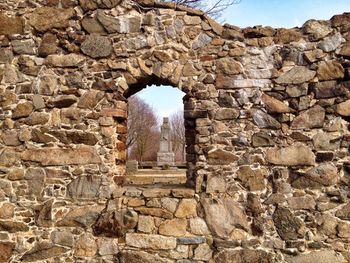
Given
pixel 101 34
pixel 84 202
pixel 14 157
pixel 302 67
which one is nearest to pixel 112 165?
pixel 84 202

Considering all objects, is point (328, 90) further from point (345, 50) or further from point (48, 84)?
point (48, 84)

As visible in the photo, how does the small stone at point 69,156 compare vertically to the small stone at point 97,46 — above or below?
below

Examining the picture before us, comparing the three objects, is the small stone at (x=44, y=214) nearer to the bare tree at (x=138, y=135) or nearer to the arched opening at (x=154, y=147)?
the arched opening at (x=154, y=147)

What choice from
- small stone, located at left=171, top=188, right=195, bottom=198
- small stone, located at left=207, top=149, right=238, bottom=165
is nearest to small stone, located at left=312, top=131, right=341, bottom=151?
small stone, located at left=207, top=149, right=238, bottom=165

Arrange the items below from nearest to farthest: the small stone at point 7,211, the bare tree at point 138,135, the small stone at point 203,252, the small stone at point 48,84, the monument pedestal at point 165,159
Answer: the small stone at point 203,252 → the small stone at point 7,211 → the small stone at point 48,84 → the monument pedestal at point 165,159 → the bare tree at point 138,135

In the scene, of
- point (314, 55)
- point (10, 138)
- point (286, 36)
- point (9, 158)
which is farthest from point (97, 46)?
point (314, 55)

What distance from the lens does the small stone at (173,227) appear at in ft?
14.0

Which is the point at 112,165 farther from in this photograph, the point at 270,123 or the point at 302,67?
the point at 302,67

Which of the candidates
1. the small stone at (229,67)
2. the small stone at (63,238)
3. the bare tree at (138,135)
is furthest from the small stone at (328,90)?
the bare tree at (138,135)

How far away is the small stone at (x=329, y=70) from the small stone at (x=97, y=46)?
271 cm

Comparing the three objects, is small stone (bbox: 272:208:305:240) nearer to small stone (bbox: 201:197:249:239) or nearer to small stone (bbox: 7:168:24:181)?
small stone (bbox: 201:197:249:239)

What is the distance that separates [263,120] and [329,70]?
103 cm

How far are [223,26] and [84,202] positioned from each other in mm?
2925

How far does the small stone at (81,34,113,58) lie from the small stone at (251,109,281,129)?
207 centimetres
